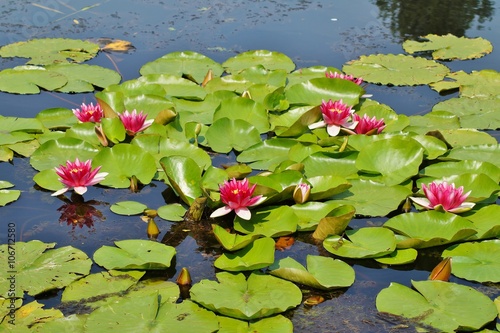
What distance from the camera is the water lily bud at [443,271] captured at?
2703 millimetres

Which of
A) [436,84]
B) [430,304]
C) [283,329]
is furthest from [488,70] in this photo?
[283,329]

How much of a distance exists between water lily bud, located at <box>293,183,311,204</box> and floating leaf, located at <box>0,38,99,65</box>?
2604 mm

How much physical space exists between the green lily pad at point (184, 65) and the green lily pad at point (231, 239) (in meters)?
1.97

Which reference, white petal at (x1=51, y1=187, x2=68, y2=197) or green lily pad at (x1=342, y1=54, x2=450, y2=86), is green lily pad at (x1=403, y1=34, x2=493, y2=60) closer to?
green lily pad at (x1=342, y1=54, x2=450, y2=86)

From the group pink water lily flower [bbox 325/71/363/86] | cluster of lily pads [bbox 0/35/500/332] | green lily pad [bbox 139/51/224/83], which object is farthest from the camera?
green lily pad [bbox 139/51/224/83]

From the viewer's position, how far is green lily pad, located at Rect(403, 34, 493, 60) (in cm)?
532

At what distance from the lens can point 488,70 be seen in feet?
16.0

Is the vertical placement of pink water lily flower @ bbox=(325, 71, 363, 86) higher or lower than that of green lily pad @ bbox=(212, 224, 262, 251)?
higher

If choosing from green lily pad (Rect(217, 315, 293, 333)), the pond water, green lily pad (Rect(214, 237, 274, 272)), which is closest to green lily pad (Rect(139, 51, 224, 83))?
the pond water

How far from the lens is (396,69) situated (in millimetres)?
5035

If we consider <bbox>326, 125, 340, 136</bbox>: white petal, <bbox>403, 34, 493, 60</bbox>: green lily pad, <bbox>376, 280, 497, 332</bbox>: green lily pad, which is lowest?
<bbox>376, 280, 497, 332</bbox>: green lily pad

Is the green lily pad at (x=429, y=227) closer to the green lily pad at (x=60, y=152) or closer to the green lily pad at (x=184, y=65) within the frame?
the green lily pad at (x=60, y=152)

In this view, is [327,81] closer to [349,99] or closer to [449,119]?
[349,99]

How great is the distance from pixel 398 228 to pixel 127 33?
355 cm
